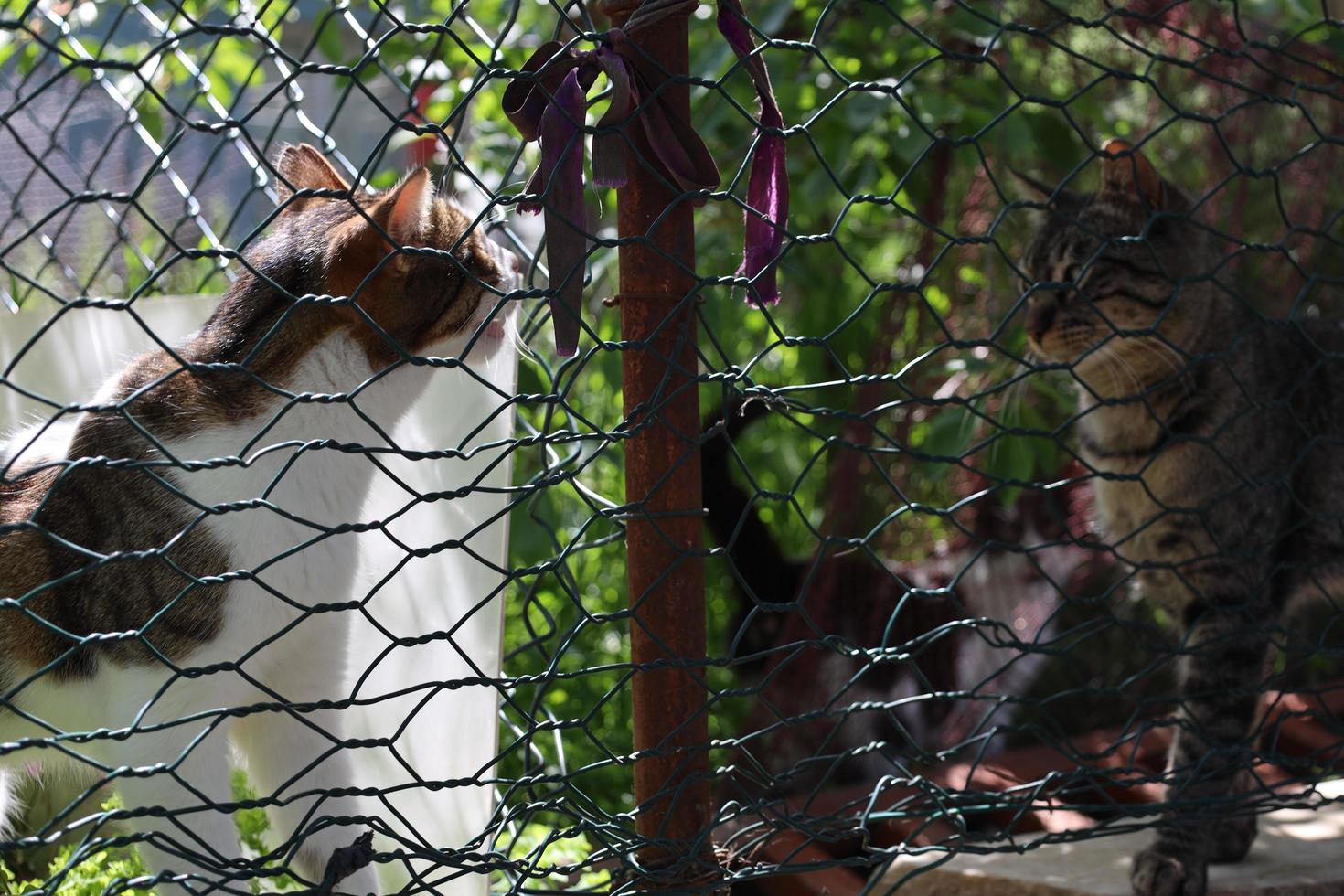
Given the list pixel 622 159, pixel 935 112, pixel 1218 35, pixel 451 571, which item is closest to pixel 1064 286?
pixel 622 159

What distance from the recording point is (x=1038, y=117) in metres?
2.62

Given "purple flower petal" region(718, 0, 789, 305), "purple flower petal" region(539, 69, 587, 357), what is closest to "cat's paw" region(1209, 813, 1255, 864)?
"purple flower petal" region(718, 0, 789, 305)

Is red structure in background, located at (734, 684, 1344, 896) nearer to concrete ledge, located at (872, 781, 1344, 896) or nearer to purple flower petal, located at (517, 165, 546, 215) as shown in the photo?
concrete ledge, located at (872, 781, 1344, 896)

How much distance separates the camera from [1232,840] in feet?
6.96

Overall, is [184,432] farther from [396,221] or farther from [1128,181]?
[1128,181]

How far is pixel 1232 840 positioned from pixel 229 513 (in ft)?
5.87

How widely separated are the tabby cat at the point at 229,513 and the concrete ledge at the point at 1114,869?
103cm

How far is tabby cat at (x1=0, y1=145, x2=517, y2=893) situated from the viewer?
1.53m

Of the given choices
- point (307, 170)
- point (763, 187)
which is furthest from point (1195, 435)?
point (307, 170)

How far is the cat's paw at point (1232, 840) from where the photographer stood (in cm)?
211

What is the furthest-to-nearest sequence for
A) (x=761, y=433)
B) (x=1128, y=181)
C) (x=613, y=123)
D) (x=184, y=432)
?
(x=761, y=433) < (x=1128, y=181) < (x=184, y=432) < (x=613, y=123)

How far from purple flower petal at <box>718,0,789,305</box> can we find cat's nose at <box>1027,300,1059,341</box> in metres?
1.00

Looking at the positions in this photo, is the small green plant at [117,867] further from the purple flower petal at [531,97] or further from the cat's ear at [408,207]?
the purple flower petal at [531,97]

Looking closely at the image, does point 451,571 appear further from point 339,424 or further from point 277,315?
point 277,315
